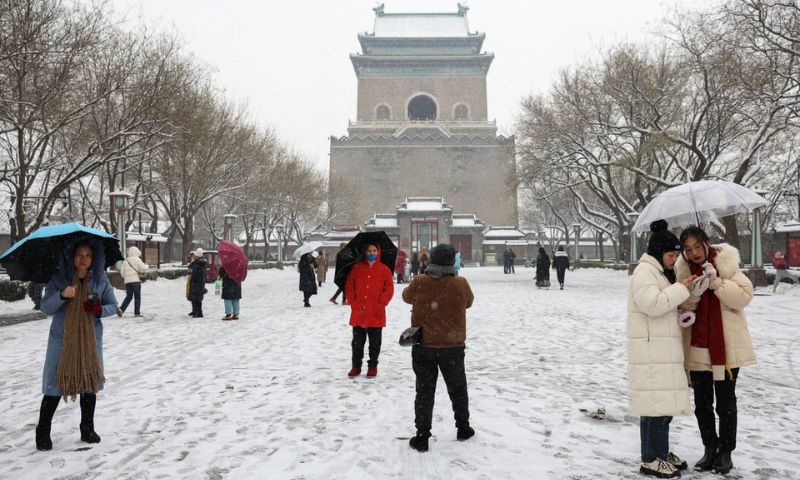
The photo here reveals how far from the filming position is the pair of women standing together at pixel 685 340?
3.26 m

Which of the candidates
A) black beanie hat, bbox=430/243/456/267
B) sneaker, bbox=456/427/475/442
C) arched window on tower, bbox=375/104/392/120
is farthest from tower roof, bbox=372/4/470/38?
sneaker, bbox=456/427/475/442

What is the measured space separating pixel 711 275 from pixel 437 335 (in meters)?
1.77

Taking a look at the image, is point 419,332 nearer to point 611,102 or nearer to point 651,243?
point 651,243

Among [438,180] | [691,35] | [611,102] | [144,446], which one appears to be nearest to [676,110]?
[611,102]

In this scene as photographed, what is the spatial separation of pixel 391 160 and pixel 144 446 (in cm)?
5160

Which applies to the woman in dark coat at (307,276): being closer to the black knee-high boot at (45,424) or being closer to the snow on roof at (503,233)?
the black knee-high boot at (45,424)

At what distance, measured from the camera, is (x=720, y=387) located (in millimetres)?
3416

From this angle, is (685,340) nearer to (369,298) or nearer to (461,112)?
(369,298)

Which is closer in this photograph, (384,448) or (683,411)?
(683,411)

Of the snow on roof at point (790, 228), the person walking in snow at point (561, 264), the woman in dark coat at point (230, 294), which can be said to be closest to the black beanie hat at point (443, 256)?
the woman in dark coat at point (230, 294)

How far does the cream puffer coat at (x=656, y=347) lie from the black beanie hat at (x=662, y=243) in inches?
3.0

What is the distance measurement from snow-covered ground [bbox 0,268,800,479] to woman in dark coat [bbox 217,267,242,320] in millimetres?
1913

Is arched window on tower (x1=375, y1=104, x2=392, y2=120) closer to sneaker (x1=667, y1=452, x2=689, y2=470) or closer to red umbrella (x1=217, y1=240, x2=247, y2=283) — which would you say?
red umbrella (x1=217, y1=240, x2=247, y2=283)

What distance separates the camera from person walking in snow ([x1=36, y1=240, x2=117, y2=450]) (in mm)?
3848
